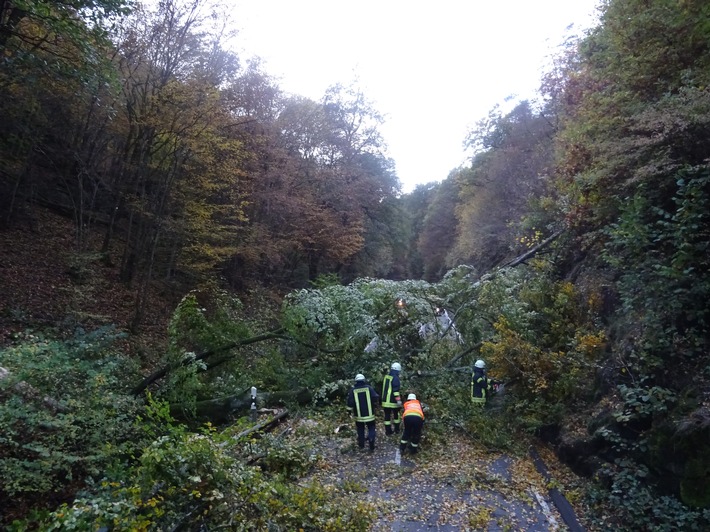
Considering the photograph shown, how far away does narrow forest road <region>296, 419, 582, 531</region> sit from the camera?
20.4 feet

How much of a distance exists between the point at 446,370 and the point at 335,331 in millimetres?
2990

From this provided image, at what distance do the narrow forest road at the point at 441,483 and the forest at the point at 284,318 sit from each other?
0.11m

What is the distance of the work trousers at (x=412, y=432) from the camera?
336 inches

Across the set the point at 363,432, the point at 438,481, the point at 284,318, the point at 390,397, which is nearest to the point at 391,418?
the point at 390,397

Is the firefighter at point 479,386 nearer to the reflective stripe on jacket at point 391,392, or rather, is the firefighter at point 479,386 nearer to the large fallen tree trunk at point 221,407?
the reflective stripe on jacket at point 391,392

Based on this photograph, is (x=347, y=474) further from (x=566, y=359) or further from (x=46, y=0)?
(x=46, y=0)

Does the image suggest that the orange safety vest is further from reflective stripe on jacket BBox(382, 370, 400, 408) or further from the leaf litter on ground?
the leaf litter on ground

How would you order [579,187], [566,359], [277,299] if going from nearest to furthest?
1. [566,359]
2. [579,187]
3. [277,299]

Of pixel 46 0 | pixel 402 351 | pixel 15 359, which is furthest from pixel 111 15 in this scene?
pixel 402 351

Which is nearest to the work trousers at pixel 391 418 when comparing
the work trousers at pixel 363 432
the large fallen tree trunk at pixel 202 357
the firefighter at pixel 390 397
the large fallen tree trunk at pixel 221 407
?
the firefighter at pixel 390 397

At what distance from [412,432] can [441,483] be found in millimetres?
1302

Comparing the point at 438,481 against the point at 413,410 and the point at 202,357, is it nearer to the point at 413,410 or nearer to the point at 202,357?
the point at 413,410

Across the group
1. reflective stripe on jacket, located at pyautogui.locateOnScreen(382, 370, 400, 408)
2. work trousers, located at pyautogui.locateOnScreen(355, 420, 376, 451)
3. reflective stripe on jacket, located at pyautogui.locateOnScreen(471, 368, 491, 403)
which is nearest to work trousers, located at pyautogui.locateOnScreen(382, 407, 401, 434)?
reflective stripe on jacket, located at pyautogui.locateOnScreen(382, 370, 400, 408)

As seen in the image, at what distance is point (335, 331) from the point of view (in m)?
11.7
